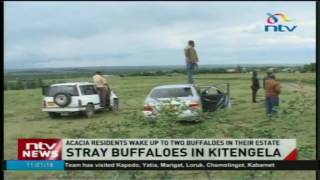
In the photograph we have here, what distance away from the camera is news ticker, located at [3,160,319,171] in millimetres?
8742

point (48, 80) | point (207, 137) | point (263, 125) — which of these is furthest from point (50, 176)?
point (263, 125)

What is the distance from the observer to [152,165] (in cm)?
876

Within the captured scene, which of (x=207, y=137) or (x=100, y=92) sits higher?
(x=100, y=92)

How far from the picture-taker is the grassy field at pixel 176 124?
8852 mm

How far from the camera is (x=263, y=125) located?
29.3ft

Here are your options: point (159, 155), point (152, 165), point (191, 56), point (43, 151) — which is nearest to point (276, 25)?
point (191, 56)

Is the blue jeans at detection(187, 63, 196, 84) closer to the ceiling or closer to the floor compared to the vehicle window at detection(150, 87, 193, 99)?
closer to the ceiling

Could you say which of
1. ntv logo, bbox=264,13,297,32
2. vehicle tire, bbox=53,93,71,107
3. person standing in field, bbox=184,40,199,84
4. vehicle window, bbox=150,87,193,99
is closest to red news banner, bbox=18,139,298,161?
vehicle tire, bbox=53,93,71,107

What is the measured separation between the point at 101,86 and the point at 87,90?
0.17m

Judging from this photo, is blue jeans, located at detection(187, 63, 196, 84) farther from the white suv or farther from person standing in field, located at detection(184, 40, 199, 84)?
the white suv

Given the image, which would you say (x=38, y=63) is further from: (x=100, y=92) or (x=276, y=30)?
(x=276, y=30)

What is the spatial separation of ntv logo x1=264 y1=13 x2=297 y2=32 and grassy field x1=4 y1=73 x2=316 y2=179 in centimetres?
57

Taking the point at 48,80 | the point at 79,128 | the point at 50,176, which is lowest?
the point at 50,176

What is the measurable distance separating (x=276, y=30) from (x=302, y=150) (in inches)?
56.1
